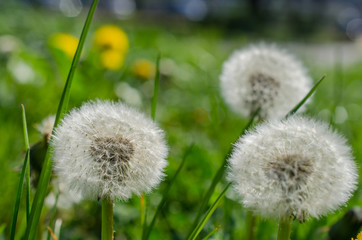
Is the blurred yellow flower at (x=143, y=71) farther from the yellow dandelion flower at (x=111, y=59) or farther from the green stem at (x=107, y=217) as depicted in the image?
the green stem at (x=107, y=217)

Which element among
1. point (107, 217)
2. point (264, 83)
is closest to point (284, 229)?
point (107, 217)

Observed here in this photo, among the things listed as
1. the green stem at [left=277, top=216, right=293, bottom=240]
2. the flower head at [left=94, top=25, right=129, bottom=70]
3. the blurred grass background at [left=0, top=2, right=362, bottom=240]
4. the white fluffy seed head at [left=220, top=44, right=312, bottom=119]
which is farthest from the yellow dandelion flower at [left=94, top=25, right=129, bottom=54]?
the green stem at [left=277, top=216, right=293, bottom=240]

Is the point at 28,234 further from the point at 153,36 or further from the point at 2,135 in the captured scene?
the point at 153,36

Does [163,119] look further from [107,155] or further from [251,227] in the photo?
[107,155]

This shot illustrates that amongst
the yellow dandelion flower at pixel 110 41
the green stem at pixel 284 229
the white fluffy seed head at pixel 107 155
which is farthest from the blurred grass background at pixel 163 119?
the green stem at pixel 284 229

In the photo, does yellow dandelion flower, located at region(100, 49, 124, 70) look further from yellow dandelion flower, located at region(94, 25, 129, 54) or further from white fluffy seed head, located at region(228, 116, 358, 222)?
white fluffy seed head, located at region(228, 116, 358, 222)
